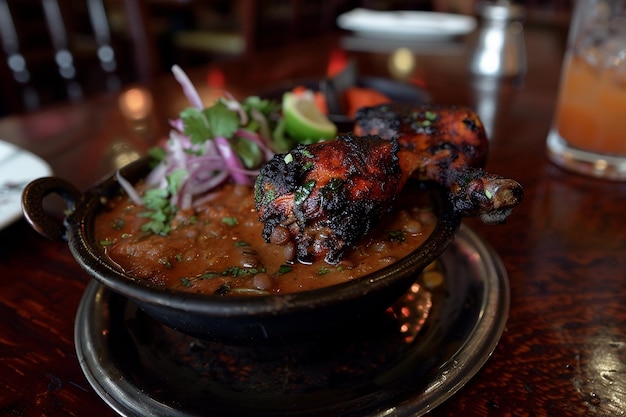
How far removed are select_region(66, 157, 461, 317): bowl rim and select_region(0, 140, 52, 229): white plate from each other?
0.64 metres

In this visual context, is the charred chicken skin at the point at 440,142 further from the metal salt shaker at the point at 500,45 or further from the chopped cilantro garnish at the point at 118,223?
the metal salt shaker at the point at 500,45

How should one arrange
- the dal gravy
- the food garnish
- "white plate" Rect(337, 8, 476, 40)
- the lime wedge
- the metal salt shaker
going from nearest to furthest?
1. the dal gravy
2. the food garnish
3. the lime wedge
4. the metal salt shaker
5. "white plate" Rect(337, 8, 476, 40)

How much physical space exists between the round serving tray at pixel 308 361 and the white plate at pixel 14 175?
1.62ft

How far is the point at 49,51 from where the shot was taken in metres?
5.11

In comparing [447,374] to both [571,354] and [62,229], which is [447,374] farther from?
[62,229]

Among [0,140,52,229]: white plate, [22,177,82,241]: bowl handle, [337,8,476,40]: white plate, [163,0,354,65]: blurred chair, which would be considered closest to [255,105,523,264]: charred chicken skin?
[22,177,82,241]: bowl handle

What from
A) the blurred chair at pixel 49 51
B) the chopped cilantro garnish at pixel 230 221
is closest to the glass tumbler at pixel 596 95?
the chopped cilantro garnish at pixel 230 221

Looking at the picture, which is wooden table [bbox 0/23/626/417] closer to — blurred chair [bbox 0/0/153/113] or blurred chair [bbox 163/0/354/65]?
blurred chair [bbox 0/0/153/113]

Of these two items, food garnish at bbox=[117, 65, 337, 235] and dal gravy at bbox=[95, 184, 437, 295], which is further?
food garnish at bbox=[117, 65, 337, 235]

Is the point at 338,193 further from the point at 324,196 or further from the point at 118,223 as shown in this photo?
the point at 118,223

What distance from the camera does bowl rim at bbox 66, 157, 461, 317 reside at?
105 cm

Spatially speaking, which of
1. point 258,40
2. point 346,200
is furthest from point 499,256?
point 258,40

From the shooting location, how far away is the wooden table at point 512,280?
1268mm

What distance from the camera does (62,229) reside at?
1.52 meters
